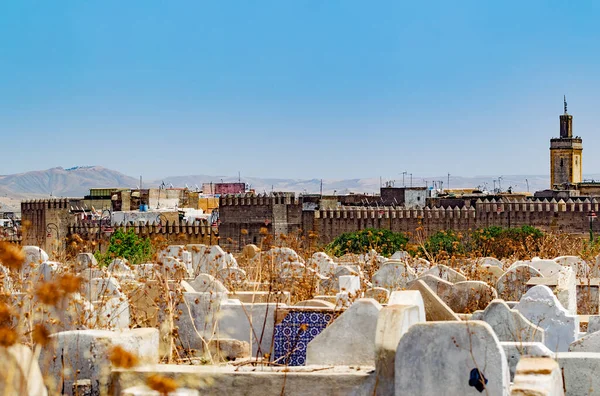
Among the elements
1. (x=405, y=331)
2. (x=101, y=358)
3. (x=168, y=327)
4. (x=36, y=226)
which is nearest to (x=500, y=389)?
(x=405, y=331)

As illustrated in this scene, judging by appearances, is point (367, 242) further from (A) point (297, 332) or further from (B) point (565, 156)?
(B) point (565, 156)

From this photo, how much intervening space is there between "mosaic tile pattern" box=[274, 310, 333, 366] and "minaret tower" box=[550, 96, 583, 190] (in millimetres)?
73327

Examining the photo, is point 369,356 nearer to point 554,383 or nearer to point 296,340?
point 296,340

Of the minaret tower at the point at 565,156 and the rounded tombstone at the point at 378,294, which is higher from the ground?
the minaret tower at the point at 565,156

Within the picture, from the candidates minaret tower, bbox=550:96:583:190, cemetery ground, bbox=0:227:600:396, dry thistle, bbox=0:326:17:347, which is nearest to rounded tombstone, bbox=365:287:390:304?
cemetery ground, bbox=0:227:600:396

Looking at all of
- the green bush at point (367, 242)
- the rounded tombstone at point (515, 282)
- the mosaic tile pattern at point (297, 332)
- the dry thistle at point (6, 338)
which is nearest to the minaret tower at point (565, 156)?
the green bush at point (367, 242)

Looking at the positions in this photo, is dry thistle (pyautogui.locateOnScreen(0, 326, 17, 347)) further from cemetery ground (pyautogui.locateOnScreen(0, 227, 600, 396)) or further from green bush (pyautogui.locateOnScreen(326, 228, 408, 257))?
green bush (pyautogui.locateOnScreen(326, 228, 408, 257))

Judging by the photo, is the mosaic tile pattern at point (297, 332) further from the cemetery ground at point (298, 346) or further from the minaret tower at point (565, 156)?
the minaret tower at point (565, 156)

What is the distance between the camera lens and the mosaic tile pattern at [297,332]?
5.77 metres

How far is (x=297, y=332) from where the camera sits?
19.5 ft

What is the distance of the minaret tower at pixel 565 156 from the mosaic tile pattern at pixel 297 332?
241ft

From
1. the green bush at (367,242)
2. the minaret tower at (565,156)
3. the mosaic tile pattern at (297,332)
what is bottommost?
the mosaic tile pattern at (297,332)

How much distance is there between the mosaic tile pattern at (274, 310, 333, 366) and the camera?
5.77m

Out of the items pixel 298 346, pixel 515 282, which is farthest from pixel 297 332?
pixel 515 282
